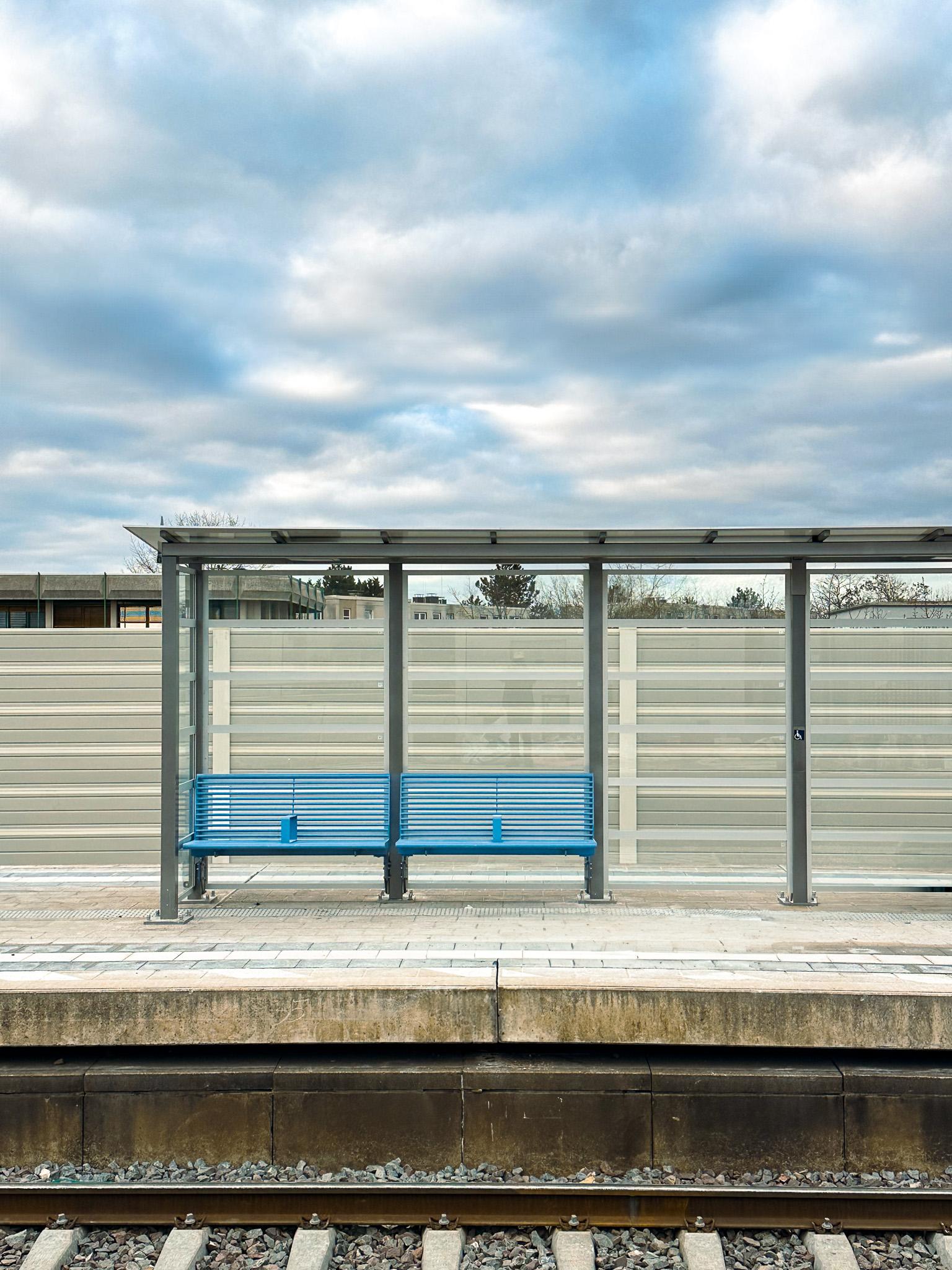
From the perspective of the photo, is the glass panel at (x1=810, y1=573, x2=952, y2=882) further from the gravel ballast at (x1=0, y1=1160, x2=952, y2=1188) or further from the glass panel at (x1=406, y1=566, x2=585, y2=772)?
the gravel ballast at (x1=0, y1=1160, x2=952, y2=1188)

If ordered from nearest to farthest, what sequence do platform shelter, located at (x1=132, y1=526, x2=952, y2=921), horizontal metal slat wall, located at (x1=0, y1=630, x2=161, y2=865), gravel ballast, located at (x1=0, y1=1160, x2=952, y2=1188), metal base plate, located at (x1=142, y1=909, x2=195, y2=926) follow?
1. gravel ballast, located at (x1=0, y1=1160, x2=952, y2=1188)
2. metal base plate, located at (x1=142, y1=909, x2=195, y2=926)
3. platform shelter, located at (x1=132, y1=526, x2=952, y2=921)
4. horizontal metal slat wall, located at (x1=0, y1=630, x2=161, y2=865)

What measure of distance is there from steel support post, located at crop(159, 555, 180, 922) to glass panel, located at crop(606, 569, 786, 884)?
123 inches

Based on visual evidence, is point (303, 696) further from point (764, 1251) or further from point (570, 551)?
point (764, 1251)

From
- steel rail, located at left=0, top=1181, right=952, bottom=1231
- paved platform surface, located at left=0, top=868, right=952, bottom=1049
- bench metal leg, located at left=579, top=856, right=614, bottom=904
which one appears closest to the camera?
steel rail, located at left=0, top=1181, right=952, bottom=1231

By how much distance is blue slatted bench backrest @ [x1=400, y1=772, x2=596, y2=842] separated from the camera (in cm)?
753

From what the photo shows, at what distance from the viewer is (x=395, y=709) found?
757 centimetres

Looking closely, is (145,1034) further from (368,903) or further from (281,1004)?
(368,903)

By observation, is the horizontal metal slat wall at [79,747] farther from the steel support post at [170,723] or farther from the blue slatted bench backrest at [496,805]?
the blue slatted bench backrest at [496,805]

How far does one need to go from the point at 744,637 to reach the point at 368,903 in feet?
11.2

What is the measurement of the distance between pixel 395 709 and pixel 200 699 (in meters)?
1.51

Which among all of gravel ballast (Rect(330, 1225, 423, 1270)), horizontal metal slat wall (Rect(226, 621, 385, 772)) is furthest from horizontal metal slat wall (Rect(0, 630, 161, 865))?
gravel ballast (Rect(330, 1225, 423, 1270))

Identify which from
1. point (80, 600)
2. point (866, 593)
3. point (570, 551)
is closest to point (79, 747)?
point (570, 551)

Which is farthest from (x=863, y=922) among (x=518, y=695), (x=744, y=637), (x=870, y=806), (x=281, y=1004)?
(x=281, y=1004)

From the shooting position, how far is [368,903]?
7.45 metres
